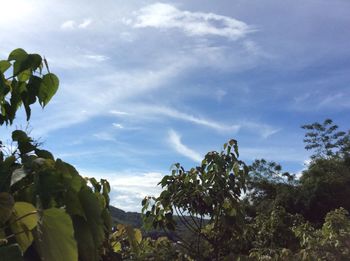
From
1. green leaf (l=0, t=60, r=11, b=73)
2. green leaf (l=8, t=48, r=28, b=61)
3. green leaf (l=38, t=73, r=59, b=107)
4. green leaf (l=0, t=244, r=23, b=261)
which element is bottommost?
green leaf (l=0, t=244, r=23, b=261)

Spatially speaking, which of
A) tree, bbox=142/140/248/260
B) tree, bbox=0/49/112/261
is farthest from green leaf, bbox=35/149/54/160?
tree, bbox=142/140/248/260

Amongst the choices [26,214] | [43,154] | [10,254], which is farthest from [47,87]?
[10,254]

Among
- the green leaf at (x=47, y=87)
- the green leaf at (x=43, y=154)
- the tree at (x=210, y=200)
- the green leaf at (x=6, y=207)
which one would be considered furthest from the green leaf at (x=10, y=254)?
the tree at (x=210, y=200)

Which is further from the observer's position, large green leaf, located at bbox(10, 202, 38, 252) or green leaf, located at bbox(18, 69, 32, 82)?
green leaf, located at bbox(18, 69, 32, 82)

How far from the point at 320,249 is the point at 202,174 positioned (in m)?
1.57

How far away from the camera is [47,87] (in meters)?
1.18

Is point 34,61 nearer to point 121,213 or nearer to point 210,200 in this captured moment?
point 210,200

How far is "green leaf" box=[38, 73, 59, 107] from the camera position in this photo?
1.17m

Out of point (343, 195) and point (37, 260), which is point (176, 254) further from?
point (343, 195)

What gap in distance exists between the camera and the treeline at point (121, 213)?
33.5 inches

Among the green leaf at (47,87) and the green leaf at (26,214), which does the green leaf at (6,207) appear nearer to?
the green leaf at (26,214)

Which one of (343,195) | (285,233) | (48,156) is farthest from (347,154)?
(48,156)

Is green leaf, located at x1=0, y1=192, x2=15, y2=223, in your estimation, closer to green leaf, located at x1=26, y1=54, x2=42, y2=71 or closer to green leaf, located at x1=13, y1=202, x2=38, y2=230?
green leaf, located at x1=13, y1=202, x2=38, y2=230

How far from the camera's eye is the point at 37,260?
89cm
